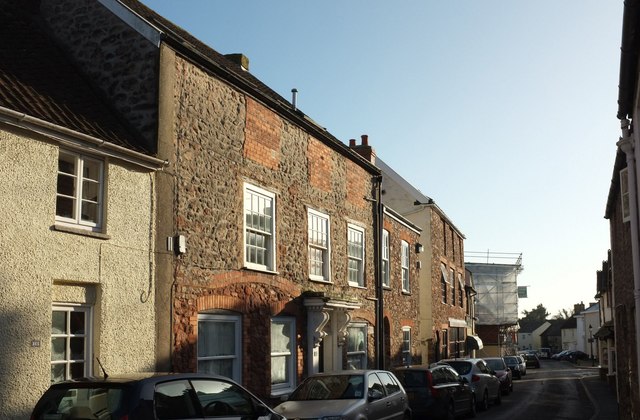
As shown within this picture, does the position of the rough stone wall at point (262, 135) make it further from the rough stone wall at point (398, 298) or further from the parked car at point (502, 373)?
the parked car at point (502, 373)

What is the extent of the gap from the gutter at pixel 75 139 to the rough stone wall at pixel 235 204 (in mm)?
1011

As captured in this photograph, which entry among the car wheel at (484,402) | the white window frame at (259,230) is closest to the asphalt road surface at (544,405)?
the car wheel at (484,402)

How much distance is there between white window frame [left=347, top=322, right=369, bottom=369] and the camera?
21.7 meters

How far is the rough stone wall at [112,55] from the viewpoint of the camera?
13648 mm

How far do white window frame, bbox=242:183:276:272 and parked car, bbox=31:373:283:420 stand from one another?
23.3ft

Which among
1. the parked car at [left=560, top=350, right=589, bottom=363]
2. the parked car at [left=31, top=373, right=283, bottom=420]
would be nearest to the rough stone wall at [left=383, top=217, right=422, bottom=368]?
the parked car at [left=31, top=373, right=283, bottom=420]

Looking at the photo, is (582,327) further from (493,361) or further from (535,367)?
(493,361)

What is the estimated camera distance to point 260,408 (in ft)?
31.4

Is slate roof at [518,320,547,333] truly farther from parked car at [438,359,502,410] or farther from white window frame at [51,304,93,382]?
white window frame at [51,304,93,382]

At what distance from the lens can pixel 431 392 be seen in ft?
60.3

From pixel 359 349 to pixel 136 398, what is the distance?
49.0 ft

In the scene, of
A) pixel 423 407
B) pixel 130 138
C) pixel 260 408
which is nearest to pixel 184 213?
pixel 130 138

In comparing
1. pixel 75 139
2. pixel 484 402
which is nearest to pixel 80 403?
pixel 75 139

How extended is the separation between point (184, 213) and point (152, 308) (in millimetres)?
1917
